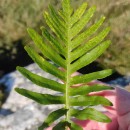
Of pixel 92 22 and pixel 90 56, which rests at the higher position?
pixel 92 22

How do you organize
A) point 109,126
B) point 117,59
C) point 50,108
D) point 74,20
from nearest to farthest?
point 74,20 → point 109,126 → point 50,108 → point 117,59

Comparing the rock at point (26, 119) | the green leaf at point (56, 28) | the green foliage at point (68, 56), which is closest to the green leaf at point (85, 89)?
the green foliage at point (68, 56)

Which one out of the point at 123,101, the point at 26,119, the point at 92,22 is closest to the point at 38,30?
the point at 92,22

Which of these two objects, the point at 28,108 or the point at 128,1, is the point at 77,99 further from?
the point at 128,1

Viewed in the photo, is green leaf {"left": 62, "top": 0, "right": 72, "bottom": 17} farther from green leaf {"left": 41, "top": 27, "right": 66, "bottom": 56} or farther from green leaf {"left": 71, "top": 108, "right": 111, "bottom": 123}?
green leaf {"left": 71, "top": 108, "right": 111, "bottom": 123}

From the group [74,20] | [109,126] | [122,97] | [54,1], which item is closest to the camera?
[74,20]

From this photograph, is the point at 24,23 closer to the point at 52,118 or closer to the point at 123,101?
the point at 123,101

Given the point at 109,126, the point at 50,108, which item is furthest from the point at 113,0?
the point at 109,126
